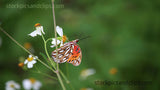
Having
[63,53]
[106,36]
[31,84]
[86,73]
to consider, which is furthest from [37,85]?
[63,53]

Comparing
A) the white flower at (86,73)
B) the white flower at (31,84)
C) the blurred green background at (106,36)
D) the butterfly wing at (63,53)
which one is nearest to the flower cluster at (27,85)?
the white flower at (31,84)

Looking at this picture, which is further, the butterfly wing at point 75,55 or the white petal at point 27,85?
the white petal at point 27,85

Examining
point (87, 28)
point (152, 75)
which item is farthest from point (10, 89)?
point (152, 75)

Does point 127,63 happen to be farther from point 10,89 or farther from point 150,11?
point 10,89

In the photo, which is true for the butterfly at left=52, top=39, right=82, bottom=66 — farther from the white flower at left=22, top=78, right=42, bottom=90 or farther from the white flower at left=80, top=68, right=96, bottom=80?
the white flower at left=80, top=68, right=96, bottom=80

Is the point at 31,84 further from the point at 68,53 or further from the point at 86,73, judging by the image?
the point at 68,53

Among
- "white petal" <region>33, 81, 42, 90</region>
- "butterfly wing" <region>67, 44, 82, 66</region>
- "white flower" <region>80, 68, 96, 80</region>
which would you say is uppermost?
"butterfly wing" <region>67, 44, 82, 66</region>

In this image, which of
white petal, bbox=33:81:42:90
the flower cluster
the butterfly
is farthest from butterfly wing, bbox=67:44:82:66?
white petal, bbox=33:81:42:90

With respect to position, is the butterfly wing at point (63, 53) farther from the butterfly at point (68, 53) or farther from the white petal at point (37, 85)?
the white petal at point (37, 85)
